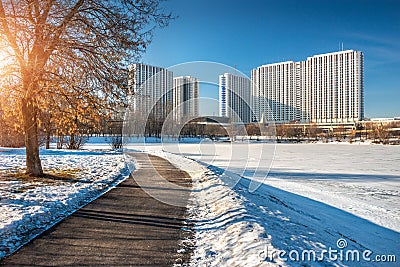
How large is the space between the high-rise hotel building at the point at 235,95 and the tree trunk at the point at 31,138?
25.2 feet

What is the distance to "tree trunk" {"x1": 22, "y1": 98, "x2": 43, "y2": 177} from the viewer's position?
1104 centimetres

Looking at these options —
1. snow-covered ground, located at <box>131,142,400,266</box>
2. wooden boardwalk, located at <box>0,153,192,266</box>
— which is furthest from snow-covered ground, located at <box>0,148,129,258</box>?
snow-covered ground, located at <box>131,142,400,266</box>

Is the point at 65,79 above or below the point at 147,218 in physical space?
above

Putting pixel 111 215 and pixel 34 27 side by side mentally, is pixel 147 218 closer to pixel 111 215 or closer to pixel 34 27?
pixel 111 215

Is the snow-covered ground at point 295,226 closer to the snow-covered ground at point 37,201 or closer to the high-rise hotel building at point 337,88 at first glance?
the snow-covered ground at point 37,201

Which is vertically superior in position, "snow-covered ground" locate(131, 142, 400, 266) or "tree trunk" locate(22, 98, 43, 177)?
"tree trunk" locate(22, 98, 43, 177)

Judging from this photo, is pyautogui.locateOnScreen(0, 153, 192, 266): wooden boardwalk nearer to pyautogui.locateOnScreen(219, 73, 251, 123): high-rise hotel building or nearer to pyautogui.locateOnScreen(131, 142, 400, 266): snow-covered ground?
pyautogui.locateOnScreen(131, 142, 400, 266): snow-covered ground

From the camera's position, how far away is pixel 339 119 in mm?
110625

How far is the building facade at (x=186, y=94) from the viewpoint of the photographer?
1333 cm

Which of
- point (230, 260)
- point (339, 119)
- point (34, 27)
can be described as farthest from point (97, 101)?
point (339, 119)

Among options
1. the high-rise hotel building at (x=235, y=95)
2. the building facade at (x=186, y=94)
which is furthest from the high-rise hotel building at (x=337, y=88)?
the high-rise hotel building at (x=235, y=95)

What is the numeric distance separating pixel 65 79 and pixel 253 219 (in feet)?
26.0

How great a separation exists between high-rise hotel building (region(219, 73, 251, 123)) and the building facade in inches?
51.0

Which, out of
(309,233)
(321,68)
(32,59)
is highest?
(321,68)
